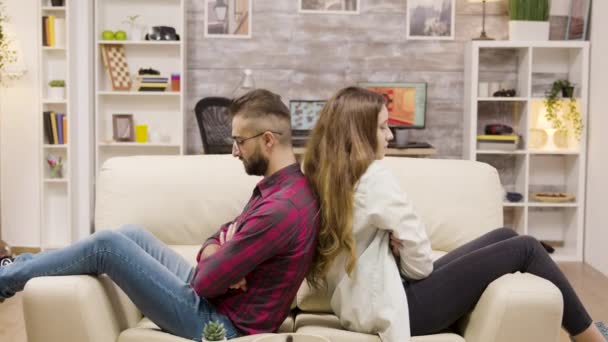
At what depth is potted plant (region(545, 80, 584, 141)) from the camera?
6473 millimetres

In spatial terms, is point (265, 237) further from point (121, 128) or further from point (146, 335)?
point (121, 128)

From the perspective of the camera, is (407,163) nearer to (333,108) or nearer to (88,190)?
(333,108)

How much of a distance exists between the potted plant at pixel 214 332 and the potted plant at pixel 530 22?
15.7 ft

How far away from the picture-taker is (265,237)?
2621 millimetres

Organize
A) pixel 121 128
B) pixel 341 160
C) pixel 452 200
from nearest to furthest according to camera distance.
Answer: pixel 341 160
pixel 452 200
pixel 121 128

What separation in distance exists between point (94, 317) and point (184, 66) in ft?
14.1

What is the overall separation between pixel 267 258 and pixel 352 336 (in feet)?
1.28

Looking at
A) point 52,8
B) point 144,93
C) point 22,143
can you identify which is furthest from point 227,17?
point 22,143

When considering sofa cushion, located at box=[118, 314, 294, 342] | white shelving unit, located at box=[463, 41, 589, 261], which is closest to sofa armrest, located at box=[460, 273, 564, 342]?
sofa cushion, located at box=[118, 314, 294, 342]

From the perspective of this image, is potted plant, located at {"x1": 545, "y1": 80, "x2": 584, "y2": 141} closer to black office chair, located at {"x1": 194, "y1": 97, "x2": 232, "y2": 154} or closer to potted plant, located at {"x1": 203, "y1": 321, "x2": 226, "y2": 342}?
black office chair, located at {"x1": 194, "y1": 97, "x2": 232, "y2": 154}

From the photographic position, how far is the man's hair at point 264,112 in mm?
2756

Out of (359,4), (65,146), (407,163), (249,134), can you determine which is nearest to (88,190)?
(65,146)

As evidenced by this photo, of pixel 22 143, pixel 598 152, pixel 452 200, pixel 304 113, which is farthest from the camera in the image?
pixel 304 113

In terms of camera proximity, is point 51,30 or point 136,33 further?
point 136,33
